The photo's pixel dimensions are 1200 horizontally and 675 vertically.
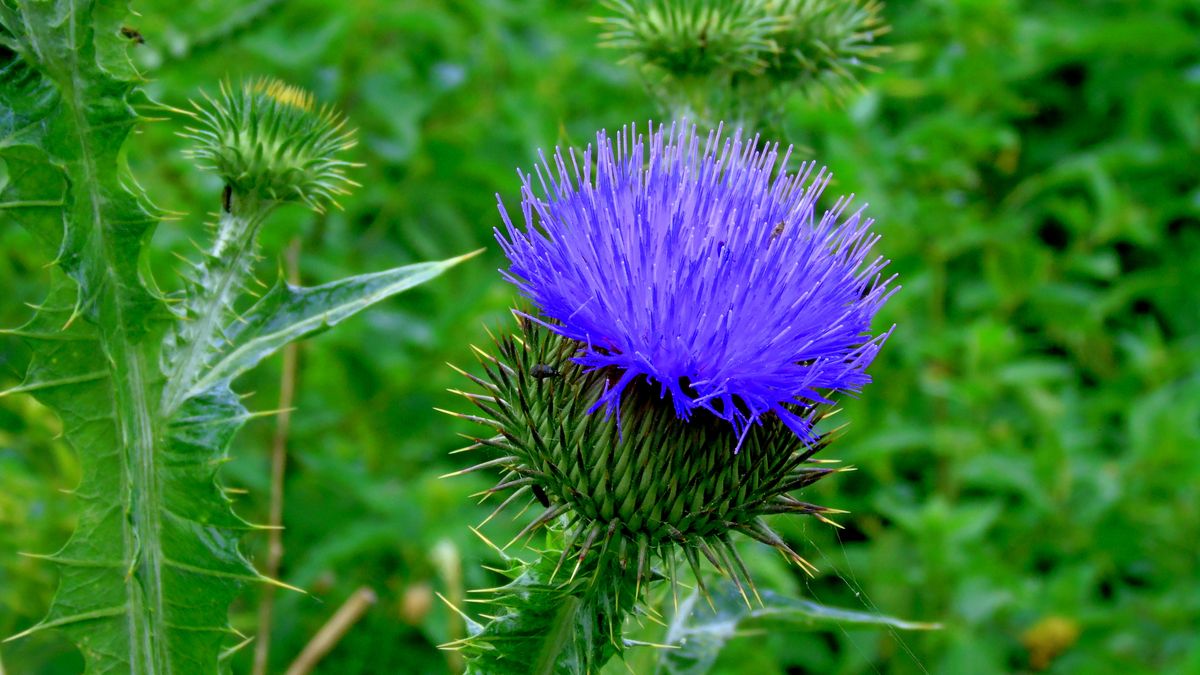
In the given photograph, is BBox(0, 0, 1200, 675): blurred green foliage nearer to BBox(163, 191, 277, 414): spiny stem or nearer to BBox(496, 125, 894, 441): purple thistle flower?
BBox(163, 191, 277, 414): spiny stem

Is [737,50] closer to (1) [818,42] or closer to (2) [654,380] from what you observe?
(1) [818,42]

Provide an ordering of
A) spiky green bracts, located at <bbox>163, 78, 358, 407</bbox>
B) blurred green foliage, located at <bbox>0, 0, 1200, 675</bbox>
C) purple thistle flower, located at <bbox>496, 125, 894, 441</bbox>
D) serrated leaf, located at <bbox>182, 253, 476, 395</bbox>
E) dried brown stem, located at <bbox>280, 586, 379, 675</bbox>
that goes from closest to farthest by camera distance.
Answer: purple thistle flower, located at <bbox>496, 125, 894, 441</bbox> → serrated leaf, located at <bbox>182, 253, 476, 395</bbox> → spiky green bracts, located at <bbox>163, 78, 358, 407</bbox> → dried brown stem, located at <bbox>280, 586, 379, 675</bbox> → blurred green foliage, located at <bbox>0, 0, 1200, 675</bbox>

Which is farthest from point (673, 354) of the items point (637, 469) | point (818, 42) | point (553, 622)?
point (818, 42)


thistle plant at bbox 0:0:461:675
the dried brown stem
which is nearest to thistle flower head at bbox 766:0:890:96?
thistle plant at bbox 0:0:461:675

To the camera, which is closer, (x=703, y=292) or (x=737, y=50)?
(x=703, y=292)

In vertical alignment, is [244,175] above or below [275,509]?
above

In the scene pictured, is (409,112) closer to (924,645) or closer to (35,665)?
(35,665)

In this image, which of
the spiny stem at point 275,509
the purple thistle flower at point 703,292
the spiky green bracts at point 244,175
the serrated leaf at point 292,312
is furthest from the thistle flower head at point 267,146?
the spiny stem at point 275,509
